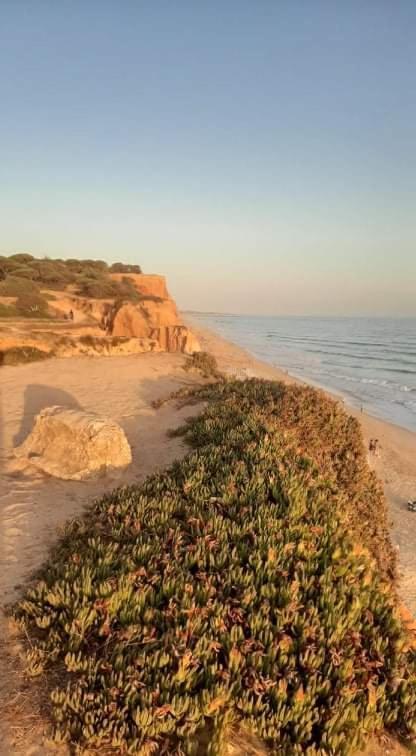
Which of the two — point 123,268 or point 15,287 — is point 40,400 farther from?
point 123,268

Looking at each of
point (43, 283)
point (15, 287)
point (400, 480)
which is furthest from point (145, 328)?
point (400, 480)

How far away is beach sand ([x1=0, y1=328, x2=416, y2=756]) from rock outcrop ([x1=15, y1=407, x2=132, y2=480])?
23 centimetres

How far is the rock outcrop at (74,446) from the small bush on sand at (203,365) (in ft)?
34.4

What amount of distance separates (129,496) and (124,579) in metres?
2.09

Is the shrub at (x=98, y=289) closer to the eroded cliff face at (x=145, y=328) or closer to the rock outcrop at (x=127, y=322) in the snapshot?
the eroded cliff face at (x=145, y=328)

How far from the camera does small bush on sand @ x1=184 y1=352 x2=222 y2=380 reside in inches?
744

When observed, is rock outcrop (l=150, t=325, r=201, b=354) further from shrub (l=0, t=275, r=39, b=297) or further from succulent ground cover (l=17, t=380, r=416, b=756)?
succulent ground cover (l=17, t=380, r=416, b=756)

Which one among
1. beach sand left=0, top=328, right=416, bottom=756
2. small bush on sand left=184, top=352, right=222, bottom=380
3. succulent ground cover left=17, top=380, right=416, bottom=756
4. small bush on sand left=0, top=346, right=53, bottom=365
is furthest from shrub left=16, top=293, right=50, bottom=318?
succulent ground cover left=17, top=380, right=416, bottom=756

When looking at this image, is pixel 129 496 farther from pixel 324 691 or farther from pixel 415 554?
pixel 415 554

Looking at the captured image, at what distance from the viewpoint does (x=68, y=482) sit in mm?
7512

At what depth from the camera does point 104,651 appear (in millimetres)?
3164

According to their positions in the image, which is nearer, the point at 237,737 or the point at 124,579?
the point at 237,737

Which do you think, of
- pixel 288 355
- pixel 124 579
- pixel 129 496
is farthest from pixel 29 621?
pixel 288 355

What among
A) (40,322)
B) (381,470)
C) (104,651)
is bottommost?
(381,470)
